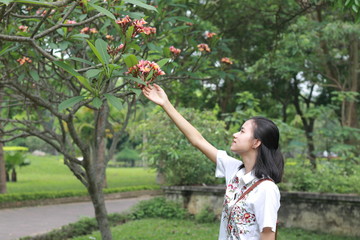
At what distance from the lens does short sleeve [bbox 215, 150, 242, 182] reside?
2588 millimetres

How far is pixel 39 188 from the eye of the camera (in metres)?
17.3

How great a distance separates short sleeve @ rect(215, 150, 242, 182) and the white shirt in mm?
178

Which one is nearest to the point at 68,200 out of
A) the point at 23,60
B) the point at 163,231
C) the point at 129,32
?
the point at 163,231

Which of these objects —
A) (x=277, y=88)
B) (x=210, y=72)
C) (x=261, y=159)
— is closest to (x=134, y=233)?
(x=210, y=72)

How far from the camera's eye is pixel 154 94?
103 inches

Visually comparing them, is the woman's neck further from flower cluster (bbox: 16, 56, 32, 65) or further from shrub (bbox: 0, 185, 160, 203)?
shrub (bbox: 0, 185, 160, 203)

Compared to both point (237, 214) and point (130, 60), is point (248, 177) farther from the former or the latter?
point (130, 60)

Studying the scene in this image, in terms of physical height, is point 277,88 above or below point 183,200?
above

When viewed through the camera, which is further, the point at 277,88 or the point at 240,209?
the point at 277,88

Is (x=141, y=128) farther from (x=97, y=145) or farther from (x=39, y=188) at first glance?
(x=39, y=188)

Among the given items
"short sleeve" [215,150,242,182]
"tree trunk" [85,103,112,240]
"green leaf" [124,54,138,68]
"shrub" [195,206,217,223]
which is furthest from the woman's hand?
"shrub" [195,206,217,223]

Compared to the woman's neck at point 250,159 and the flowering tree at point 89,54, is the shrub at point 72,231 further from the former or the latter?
the woman's neck at point 250,159

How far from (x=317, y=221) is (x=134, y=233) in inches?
124

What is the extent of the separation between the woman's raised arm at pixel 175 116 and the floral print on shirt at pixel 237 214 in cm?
43
